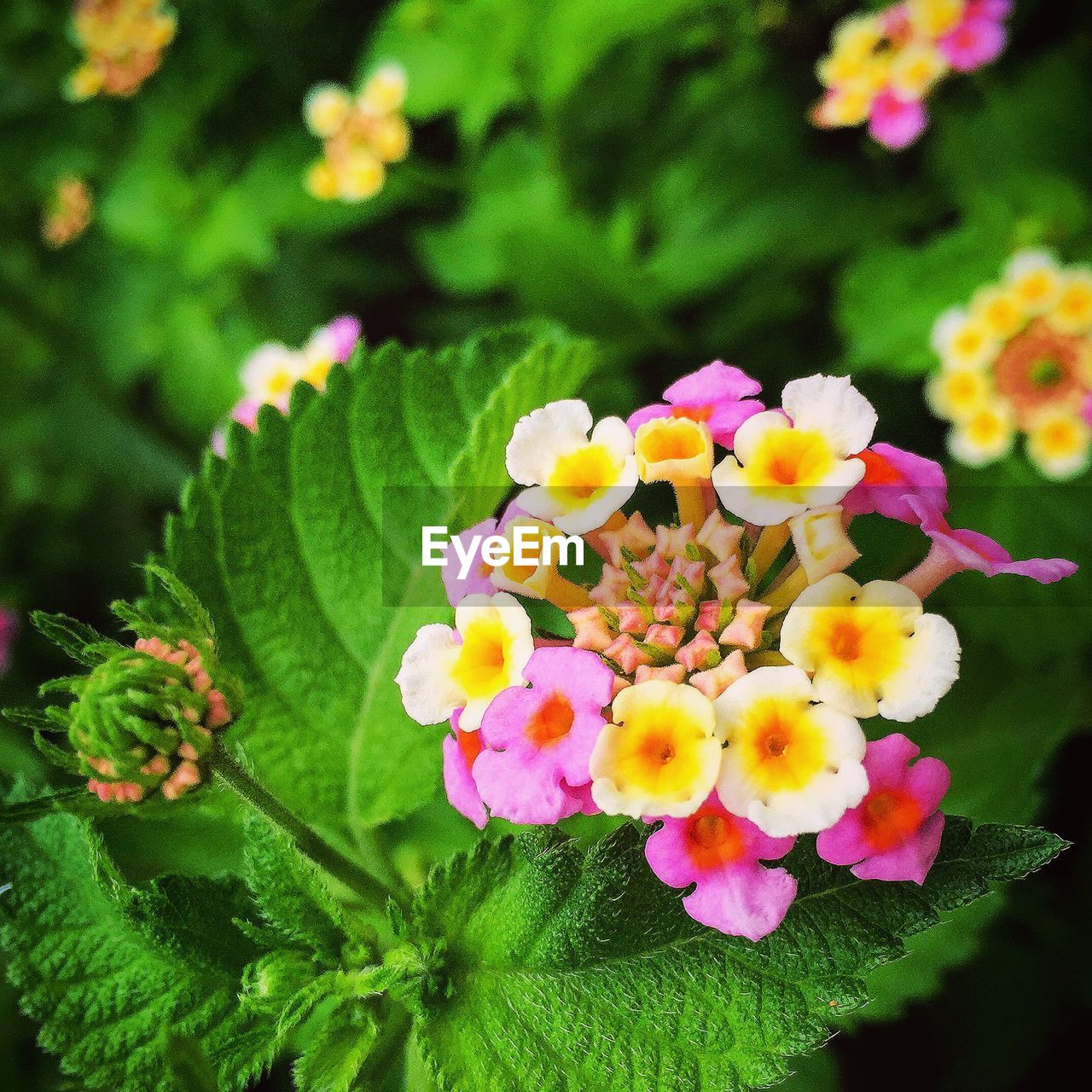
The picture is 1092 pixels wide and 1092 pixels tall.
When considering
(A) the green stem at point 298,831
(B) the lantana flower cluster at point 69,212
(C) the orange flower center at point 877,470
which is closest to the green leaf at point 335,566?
(A) the green stem at point 298,831

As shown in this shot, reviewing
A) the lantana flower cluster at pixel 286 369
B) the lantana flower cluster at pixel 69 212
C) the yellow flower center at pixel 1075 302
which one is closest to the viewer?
the lantana flower cluster at pixel 286 369

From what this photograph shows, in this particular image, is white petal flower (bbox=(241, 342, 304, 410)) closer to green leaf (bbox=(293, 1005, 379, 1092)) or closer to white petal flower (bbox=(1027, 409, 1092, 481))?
green leaf (bbox=(293, 1005, 379, 1092))

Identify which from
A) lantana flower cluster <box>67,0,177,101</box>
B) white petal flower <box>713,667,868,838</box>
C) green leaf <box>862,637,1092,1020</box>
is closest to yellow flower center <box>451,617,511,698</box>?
white petal flower <box>713,667,868,838</box>

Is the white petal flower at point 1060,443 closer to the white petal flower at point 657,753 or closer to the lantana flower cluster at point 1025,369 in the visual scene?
the lantana flower cluster at point 1025,369

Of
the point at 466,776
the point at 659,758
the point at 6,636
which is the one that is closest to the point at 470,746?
the point at 466,776

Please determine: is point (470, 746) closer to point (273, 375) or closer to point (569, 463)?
point (569, 463)

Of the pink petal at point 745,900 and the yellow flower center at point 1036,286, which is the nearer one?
the pink petal at point 745,900
